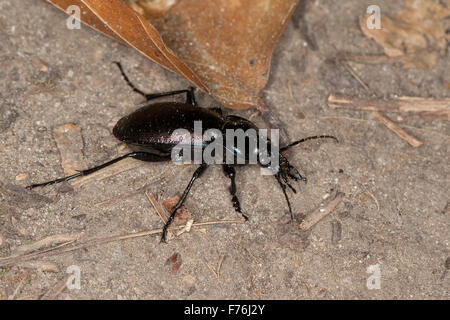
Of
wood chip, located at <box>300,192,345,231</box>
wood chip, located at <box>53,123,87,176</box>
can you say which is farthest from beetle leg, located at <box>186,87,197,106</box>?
wood chip, located at <box>300,192,345,231</box>

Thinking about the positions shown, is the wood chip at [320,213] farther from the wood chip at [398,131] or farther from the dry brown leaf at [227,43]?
the dry brown leaf at [227,43]

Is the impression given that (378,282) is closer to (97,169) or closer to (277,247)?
(277,247)

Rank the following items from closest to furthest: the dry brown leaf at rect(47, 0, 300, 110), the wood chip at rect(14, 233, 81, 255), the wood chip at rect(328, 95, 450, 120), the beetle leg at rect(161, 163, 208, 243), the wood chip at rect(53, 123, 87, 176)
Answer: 1. the wood chip at rect(14, 233, 81, 255)
2. the beetle leg at rect(161, 163, 208, 243)
3. the wood chip at rect(53, 123, 87, 176)
4. the dry brown leaf at rect(47, 0, 300, 110)
5. the wood chip at rect(328, 95, 450, 120)

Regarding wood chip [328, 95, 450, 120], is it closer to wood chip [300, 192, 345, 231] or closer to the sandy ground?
the sandy ground

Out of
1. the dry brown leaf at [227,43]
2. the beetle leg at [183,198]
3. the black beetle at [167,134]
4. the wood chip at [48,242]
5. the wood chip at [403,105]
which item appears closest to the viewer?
the wood chip at [48,242]

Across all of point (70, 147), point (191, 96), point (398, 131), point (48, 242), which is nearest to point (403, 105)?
point (398, 131)

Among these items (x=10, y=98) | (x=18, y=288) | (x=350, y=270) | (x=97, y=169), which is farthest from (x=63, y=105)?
(x=350, y=270)

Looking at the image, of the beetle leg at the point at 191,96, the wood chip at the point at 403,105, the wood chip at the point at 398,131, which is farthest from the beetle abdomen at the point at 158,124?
the wood chip at the point at 398,131
